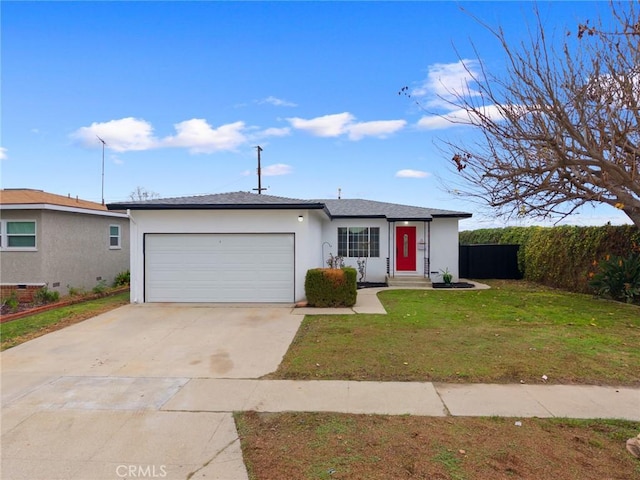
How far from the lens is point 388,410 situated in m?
4.18

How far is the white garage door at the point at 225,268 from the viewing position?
11.4 metres

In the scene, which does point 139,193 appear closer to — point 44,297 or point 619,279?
point 44,297

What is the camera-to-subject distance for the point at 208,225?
1137 cm

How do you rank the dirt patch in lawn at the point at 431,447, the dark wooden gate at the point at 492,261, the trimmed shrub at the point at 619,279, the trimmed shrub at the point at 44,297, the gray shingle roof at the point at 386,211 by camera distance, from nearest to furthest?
the dirt patch in lawn at the point at 431,447 → the trimmed shrub at the point at 619,279 → the trimmed shrub at the point at 44,297 → the gray shingle roof at the point at 386,211 → the dark wooden gate at the point at 492,261

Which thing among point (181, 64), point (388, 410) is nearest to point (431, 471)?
point (388, 410)

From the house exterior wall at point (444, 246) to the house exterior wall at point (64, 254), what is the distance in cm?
1302

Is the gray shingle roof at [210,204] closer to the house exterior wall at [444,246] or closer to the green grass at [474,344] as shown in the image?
the green grass at [474,344]

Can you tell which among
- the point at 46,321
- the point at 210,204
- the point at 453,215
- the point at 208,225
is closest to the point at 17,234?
the point at 46,321

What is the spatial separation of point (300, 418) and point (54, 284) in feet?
39.9

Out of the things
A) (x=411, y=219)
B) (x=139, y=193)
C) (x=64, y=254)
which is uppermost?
(x=139, y=193)

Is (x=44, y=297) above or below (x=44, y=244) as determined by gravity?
below

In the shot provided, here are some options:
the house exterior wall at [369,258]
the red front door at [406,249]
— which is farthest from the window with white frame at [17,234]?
the red front door at [406,249]

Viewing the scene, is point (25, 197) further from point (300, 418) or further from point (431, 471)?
point (431, 471)

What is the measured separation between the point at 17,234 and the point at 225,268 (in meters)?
6.97
